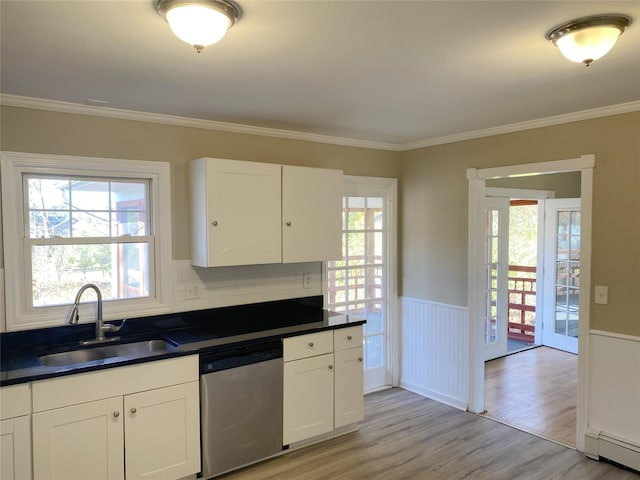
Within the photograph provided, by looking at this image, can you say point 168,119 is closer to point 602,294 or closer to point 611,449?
point 602,294

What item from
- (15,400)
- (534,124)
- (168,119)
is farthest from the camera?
(534,124)

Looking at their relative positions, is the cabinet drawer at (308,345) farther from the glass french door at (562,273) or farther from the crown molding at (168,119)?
the glass french door at (562,273)

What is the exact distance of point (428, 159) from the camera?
4.35 m

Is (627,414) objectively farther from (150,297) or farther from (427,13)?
(150,297)

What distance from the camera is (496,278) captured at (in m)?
5.48

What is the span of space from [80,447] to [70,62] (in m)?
1.98

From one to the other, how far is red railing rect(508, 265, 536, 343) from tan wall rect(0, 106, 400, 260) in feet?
11.5

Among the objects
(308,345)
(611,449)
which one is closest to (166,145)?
(308,345)

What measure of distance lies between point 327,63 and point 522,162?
2132 mm

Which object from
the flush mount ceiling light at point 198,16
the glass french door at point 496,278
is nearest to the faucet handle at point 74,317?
the flush mount ceiling light at point 198,16

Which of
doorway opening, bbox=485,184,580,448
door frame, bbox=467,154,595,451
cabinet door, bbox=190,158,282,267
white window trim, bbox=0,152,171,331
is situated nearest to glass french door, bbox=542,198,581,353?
doorway opening, bbox=485,184,580,448

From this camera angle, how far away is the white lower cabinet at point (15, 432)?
2264 millimetres

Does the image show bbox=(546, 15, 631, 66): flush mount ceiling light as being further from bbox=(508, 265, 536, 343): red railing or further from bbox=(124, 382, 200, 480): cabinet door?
bbox=(508, 265, 536, 343): red railing

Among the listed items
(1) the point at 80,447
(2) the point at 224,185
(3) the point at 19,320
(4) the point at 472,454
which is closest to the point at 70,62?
(2) the point at 224,185
